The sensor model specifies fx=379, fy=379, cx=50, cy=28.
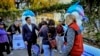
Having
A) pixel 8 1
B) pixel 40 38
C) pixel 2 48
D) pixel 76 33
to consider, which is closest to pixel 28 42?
pixel 40 38

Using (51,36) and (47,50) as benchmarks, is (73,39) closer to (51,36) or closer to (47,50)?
(47,50)

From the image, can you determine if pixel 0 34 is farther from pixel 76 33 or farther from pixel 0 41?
pixel 76 33

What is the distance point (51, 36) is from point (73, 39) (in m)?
5.18

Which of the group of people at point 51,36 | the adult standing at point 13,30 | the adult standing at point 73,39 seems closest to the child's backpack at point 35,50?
the group of people at point 51,36

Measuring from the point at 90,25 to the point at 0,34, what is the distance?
4877mm

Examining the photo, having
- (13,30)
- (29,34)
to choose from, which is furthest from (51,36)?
(13,30)

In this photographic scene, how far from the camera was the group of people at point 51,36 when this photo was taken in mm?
7172

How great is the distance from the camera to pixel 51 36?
1230 centimetres

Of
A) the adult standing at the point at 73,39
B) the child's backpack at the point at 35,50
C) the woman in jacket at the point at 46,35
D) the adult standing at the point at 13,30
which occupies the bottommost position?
the adult standing at the point at 13,30

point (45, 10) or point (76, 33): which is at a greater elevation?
point (76, 33)

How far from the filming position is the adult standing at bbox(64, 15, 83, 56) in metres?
7.13

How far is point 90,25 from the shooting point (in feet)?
58.5

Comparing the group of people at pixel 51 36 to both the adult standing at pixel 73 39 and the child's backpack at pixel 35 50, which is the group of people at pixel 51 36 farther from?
the child's backpack at pixel 35 50

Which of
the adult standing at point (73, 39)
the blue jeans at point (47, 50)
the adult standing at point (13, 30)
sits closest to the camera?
the adult standing at point (73, 39)
